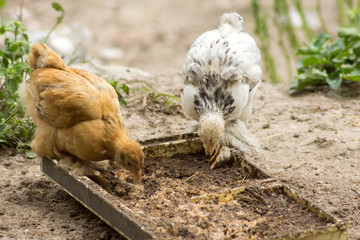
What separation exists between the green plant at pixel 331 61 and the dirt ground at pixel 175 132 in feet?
0.57

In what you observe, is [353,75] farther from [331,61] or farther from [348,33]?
[348,33]

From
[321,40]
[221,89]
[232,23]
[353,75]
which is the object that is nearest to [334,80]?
[353,75]

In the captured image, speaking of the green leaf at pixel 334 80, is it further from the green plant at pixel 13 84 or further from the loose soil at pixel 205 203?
the green plant at pixel 13 84

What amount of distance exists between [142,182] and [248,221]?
959 mm

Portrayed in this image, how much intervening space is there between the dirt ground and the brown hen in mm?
419

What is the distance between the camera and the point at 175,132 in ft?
18.5

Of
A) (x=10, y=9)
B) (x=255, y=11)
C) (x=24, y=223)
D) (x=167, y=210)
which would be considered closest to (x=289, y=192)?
(x=167, y=210)

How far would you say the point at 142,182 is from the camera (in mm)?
4141

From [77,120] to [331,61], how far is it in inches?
151

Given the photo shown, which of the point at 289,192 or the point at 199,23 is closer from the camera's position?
the point at 289,192

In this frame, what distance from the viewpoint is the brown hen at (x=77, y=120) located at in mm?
3912

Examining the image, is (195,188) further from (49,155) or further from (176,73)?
(176,73)

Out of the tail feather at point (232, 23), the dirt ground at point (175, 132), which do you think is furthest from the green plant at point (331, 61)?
the tail feather at point (232, 23)

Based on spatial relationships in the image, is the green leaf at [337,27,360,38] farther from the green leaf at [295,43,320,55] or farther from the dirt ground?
the dirt ground
